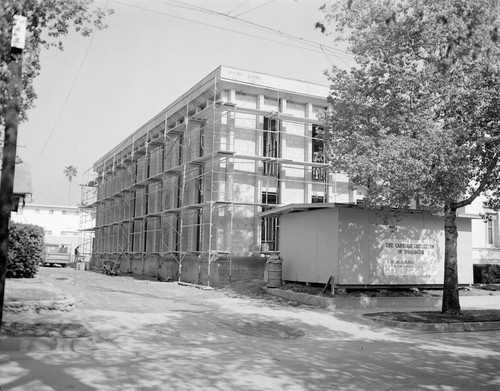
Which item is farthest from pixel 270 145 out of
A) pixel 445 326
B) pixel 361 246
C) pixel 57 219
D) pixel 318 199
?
pixel 57 219

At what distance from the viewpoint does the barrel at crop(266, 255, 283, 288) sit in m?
19.5

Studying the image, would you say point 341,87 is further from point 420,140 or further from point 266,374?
point 266,374

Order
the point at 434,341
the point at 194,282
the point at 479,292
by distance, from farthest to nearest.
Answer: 1. the point at 194,282
2. the point at 479,292
3. the point at 434,341

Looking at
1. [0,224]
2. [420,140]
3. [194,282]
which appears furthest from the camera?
[194,282]

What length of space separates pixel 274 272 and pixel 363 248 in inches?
144

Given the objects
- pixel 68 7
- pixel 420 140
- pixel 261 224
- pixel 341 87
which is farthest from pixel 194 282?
pixel 68 7

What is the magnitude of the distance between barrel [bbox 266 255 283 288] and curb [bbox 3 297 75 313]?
9129 millimetres

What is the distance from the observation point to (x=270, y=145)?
25641 millimetres

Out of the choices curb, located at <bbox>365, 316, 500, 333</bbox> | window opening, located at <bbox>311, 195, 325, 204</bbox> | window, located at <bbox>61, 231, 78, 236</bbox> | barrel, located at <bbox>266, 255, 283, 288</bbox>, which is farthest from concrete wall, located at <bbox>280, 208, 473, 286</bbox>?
window, located at <bbox>61, 231, 78, 236</bbox>

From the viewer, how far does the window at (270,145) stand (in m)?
25.4

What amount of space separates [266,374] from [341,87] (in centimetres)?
1108

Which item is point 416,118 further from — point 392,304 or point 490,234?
point 490,234

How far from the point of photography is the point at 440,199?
13.9 m

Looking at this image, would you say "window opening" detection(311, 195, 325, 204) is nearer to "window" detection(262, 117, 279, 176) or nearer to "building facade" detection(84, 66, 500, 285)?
"building facade" detection(84, 66, 500, 285)
